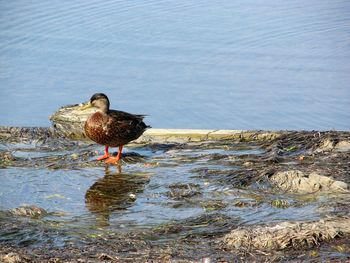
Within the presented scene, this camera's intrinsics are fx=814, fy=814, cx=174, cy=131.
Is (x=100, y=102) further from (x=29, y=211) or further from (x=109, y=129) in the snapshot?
(x=29, y=211)

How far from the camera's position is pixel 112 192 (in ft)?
26.1

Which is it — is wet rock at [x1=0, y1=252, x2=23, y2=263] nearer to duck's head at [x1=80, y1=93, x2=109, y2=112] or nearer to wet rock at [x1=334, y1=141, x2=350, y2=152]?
duck's head at [x1=80, y1=93, x2=109, y2=112]

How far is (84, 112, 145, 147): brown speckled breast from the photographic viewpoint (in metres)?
9.16

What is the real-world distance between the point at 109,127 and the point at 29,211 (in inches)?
89.8

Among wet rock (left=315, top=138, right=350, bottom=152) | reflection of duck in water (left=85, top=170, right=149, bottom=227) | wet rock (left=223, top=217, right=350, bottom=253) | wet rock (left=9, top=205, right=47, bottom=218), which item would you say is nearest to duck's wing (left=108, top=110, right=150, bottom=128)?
reflection of duck in water (left=85, top=170, right=149, bottom=227)

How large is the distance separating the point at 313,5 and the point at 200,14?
3.00 meters

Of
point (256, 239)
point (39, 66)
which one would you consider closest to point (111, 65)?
point (39, 66)

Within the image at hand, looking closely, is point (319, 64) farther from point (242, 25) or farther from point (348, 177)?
point (348, 177)

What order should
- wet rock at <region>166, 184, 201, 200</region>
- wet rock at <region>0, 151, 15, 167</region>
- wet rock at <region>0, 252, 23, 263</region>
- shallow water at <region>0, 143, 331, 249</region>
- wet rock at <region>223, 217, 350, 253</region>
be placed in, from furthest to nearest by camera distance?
wet rock at <region>0, 151, 15, 167</region>
wet rock at <region>166, 184, 201, 200</region>
shallow water at <region>0, 143, 331, 249</region>
wet rock at <region>223, 217, 350, 253</region>
wet rock at <region>0, 252, 23, 263</region>

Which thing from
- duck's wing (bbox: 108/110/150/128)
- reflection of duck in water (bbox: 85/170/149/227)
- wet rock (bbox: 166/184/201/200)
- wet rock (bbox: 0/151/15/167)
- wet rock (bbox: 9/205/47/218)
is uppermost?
duck's wing (bbox: 108/110/150/128)

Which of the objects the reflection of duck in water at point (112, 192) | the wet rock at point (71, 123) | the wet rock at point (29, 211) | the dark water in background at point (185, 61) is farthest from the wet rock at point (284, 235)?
the dark water in background at point (185, 61)

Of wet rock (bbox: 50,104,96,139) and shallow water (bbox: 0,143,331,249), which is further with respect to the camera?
wet rock (bbox: 50,104,96,139)

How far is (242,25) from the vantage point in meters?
16.0

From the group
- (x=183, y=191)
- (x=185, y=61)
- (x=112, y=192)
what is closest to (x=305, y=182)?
(x=183, y=191)
